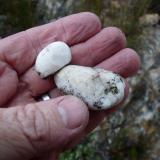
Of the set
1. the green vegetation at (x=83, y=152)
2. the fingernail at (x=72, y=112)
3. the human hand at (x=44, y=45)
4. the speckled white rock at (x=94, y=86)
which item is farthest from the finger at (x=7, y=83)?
the green vegetation at (x=83, y=152)

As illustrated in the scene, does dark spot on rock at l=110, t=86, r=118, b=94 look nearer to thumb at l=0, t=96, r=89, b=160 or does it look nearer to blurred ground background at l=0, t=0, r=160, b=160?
thumb at l=0, t=96, r=89, b=160

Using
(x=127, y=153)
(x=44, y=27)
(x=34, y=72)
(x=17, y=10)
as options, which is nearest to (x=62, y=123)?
(x=34, y=72)

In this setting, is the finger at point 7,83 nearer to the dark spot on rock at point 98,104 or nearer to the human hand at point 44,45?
the human hand at point 44,45

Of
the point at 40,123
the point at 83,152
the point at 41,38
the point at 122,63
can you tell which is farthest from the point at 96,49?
the point at 83,152

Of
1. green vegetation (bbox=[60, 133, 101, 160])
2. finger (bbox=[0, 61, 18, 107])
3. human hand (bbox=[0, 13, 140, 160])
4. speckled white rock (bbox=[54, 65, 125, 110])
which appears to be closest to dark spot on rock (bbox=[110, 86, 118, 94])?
speckled white rock (bbox=[54, 65, 125, 110])

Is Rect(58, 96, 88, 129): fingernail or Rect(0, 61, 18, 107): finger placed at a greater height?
Rect(58, 96, 88, 129): fingernail

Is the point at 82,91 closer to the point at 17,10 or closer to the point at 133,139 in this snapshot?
the point at 133,139
